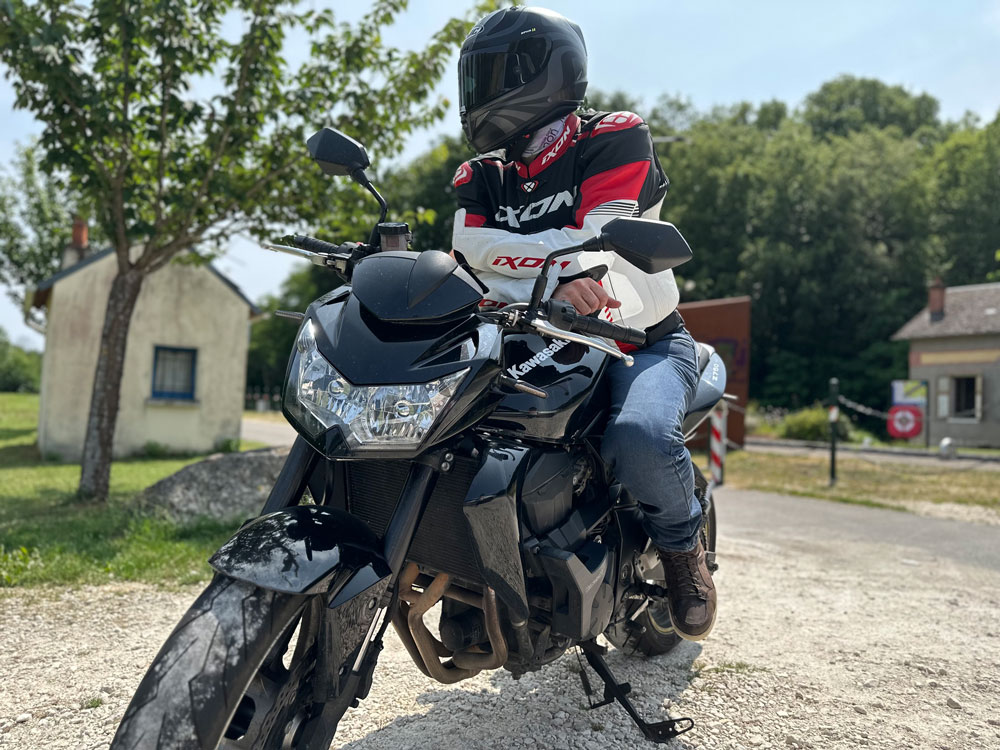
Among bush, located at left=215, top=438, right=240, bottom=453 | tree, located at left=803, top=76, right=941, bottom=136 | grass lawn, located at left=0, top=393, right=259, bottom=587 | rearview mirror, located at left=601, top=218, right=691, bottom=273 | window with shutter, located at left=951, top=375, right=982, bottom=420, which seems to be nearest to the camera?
rearview mirror, located at left=601, top=218, right=691, bottom=273

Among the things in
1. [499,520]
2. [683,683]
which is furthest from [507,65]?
[683,683]

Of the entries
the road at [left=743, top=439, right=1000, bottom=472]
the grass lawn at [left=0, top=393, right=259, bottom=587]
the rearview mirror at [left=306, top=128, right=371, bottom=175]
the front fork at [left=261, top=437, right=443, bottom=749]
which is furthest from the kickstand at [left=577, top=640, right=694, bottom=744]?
the road at [left=743, top=439, right=1000, bottom=472]

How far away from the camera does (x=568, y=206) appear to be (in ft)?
8.71

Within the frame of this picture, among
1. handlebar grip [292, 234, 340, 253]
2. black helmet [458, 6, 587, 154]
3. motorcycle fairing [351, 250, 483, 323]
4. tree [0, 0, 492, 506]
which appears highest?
tree [0, 0, 492, 506]

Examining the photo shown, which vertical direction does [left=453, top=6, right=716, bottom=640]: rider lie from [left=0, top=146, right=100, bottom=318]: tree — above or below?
below

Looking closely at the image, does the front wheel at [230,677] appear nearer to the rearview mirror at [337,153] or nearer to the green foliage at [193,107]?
the rearview mirror at [337,153]

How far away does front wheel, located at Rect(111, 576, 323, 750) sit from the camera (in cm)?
149

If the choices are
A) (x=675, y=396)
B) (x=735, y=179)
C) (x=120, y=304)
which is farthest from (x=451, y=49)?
(x=735, y=179)

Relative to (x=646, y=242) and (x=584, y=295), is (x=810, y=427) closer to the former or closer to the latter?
(x=584, y=295)

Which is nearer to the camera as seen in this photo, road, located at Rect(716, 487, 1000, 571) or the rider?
the rider

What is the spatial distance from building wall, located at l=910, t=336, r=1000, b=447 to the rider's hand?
31708 mm

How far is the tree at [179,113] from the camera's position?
707 cm

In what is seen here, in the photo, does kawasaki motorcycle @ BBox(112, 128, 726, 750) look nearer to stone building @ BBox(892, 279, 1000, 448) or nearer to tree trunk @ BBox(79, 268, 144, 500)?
tree trunk @ BBox(79, 268, 144, 500)

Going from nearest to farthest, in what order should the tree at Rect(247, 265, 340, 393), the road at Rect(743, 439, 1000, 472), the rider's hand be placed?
1. the rider's hand
2. the road at Rect(743, 439, 1000, 472)
3. the tree at Rect(247, 265, 340, 393)
